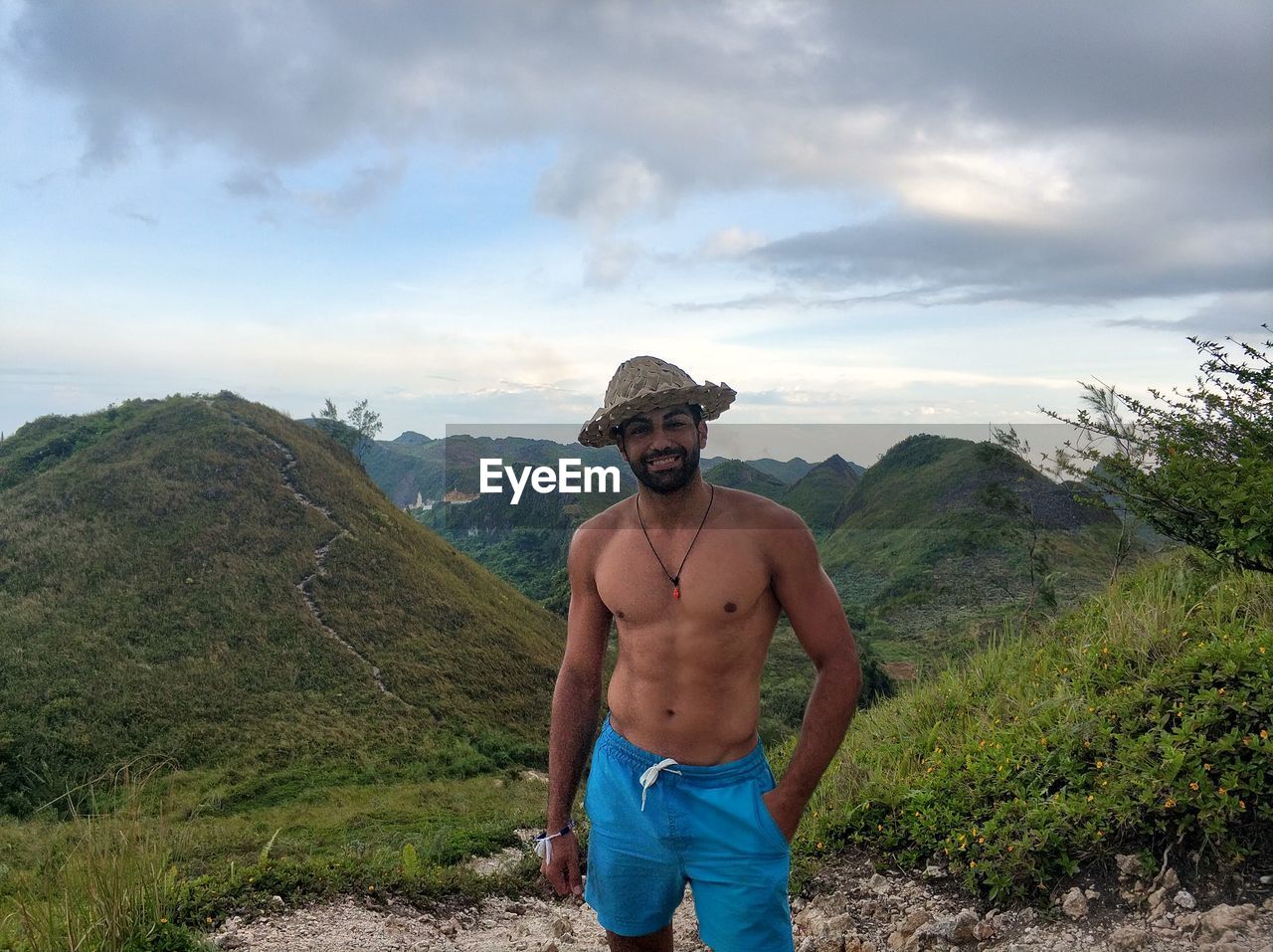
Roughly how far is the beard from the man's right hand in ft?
3.67

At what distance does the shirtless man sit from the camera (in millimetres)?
2385

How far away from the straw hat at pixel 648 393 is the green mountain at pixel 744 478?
41458 millimetres

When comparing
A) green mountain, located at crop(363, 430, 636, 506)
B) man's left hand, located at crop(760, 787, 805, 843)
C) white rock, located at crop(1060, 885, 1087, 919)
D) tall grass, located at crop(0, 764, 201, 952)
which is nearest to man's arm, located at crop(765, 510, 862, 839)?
man's left hand, located at crop(760, 787, 805, 843)

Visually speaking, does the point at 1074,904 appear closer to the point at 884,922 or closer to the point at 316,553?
the point at 884,922

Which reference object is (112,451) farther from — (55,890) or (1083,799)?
(1083,799)

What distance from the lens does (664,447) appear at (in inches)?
101

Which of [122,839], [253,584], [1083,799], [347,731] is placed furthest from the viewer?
[253,584]

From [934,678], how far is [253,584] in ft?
78.1

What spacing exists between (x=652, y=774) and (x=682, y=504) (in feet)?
2.58

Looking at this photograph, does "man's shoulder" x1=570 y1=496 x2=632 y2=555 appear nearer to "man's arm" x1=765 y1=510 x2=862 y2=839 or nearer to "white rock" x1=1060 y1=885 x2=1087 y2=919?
"man's arm" x1=765 y1=510 x2=862 y2=839

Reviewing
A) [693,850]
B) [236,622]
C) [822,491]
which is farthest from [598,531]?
[822,491]

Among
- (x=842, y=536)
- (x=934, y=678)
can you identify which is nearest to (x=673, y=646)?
(x=934, y=678)

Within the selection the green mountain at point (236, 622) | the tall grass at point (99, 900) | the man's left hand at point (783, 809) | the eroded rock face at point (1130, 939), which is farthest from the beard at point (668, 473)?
the green mountain at point (236, 622)

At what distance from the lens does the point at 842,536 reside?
49.9m
